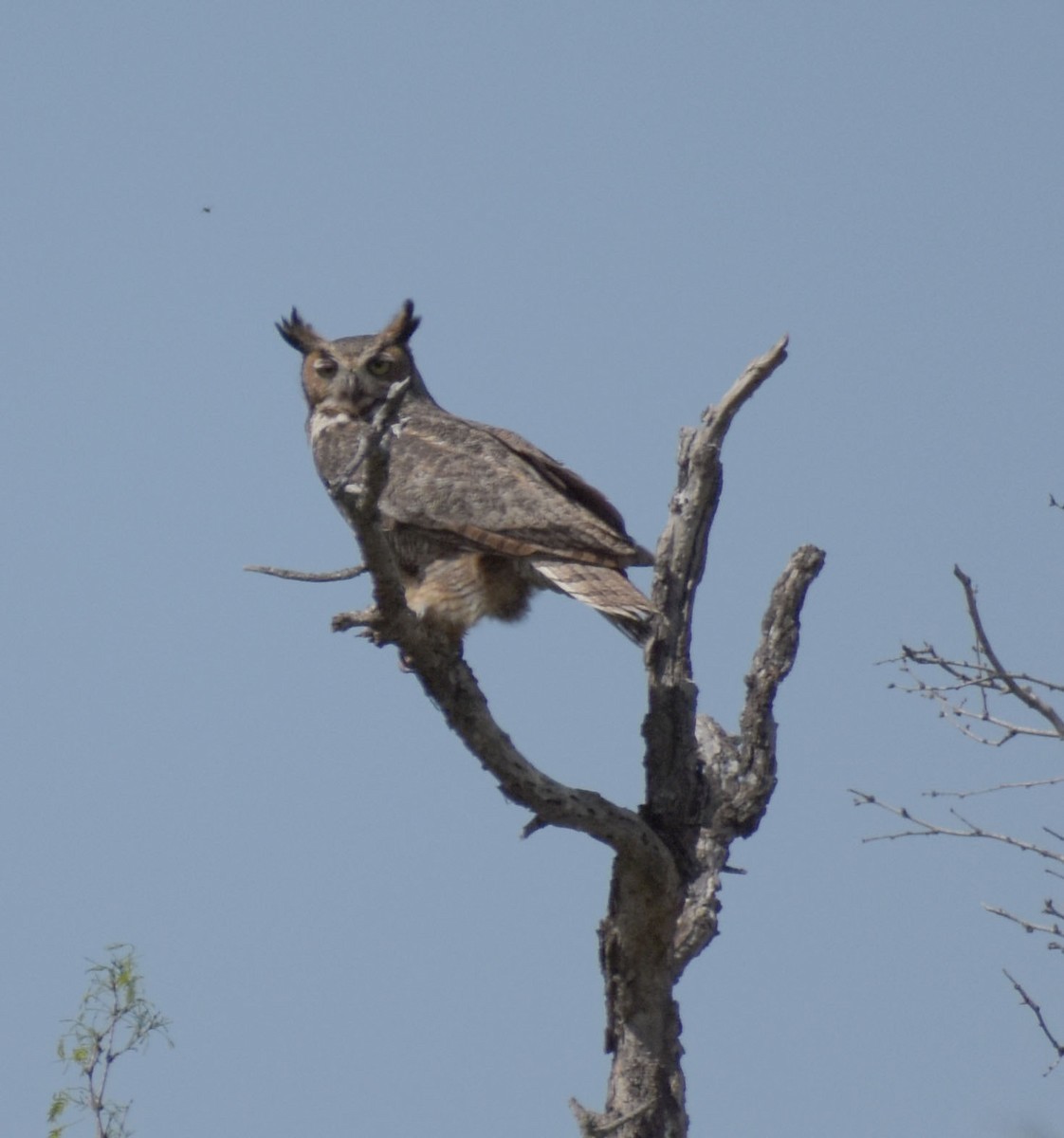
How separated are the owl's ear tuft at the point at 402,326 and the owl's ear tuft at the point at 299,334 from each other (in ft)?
0.93

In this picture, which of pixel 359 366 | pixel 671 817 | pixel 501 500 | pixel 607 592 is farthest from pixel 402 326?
pixel 671 817

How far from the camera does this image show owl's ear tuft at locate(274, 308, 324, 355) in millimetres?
6660

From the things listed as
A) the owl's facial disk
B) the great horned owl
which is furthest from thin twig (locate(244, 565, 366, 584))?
the owl's facial disk

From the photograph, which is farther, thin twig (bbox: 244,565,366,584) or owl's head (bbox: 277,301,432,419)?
owl's head (bbox: 277,301,432,419)

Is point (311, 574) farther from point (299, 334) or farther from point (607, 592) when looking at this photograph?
point (299, 334)

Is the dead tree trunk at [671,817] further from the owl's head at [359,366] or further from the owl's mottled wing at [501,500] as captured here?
the owl's head at [359,366]

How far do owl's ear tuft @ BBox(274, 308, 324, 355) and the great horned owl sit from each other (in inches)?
31.6

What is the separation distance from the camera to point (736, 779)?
5.02m

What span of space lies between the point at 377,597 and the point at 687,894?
153 cm

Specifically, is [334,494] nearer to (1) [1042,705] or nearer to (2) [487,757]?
A: (2) [487,757]

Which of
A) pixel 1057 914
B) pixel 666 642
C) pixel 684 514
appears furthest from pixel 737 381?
pixel 1057 914

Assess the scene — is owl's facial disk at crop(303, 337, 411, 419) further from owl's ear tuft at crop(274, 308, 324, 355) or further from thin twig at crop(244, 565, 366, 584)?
thin twig at crop(244, 565, 366, 584)

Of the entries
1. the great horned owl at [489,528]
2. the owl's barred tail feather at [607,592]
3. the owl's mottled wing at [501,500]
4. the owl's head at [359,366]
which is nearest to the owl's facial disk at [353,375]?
the owl's head at [359,366]

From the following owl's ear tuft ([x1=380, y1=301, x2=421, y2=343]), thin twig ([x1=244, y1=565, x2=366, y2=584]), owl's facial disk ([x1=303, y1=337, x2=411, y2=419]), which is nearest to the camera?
thin twig ([x1=244, y1=565, x2=366, y2=584])
